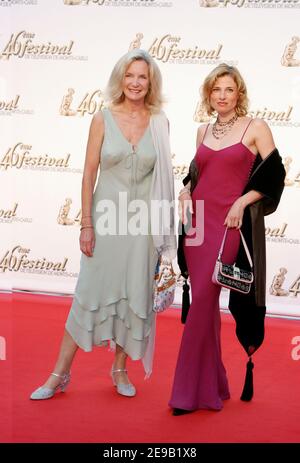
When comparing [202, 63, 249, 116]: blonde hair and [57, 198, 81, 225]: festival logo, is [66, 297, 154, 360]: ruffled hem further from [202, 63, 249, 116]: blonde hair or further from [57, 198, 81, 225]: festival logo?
[57, 198, 81, 225]: festival logo

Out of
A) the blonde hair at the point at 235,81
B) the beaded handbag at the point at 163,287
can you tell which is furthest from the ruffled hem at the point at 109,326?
the blonde hair at the point at 235,81

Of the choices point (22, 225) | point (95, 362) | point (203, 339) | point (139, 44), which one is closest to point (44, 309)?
point (22, 225)

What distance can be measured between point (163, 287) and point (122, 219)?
16.2 inches

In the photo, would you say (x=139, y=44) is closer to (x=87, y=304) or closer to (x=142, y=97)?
(x=142, y=97)

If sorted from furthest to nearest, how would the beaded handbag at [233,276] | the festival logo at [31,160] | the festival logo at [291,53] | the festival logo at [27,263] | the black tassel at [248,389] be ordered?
1. the festival logo at [27,263]
2. the festival logo at [31,160]
3. the festival logo at [291,53]
4. the black tassel at [248,389]
5. the beaded handbag at [233,276]

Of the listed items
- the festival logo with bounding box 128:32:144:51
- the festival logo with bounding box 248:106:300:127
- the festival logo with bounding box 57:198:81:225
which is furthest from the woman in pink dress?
the festival logo with bounding box 57:198:81:225

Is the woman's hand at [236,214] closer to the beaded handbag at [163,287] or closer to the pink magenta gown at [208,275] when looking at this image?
the pink magenta gown at [208,275]

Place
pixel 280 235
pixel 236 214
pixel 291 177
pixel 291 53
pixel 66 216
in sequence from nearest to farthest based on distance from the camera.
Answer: pixel 236 214
pixel 291 53
pixel 291 177
pixel 280 235
pixel 66 216

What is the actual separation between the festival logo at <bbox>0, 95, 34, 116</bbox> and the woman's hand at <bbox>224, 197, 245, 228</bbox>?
3.48 meters

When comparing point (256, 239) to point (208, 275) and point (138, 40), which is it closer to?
point (208, 275)

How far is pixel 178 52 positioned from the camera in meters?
6.62

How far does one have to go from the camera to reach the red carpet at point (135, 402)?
12.4ft

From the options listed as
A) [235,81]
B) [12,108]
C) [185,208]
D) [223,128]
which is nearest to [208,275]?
[185,208]

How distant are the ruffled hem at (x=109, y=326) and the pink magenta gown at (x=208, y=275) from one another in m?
0.26
